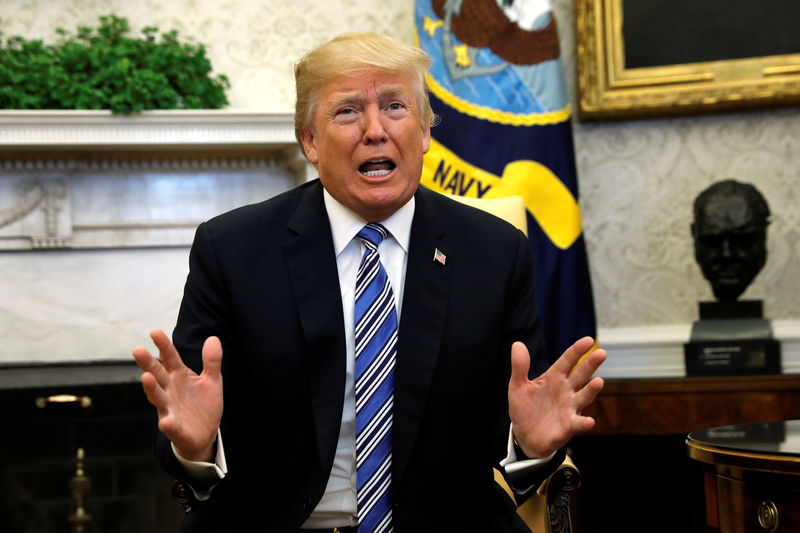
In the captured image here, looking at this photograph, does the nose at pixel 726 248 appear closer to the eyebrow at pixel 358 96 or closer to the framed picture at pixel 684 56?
the framed picture at pixel 684 56

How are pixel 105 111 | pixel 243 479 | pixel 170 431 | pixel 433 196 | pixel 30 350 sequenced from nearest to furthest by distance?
1. pixel 170 431
2. pixel 243 479
3. pixel 433 196
4. pixel 105 111
5. pixel 30 350

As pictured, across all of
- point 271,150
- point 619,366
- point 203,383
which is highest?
point 271,150

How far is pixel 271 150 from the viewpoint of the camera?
3.76 m

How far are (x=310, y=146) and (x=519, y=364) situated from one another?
69 centimetres

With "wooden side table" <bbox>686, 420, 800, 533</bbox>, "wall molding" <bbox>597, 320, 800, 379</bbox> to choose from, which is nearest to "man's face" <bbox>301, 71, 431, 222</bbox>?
"wooden side table" <bbox>686, 420, 800, 533</bbox>

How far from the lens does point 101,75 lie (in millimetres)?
3473

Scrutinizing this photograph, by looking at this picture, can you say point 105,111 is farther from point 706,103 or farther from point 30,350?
point 706,103

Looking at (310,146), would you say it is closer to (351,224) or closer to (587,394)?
(351,224)

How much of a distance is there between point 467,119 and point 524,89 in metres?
0.26

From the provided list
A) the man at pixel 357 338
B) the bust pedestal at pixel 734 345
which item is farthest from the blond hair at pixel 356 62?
the bust pedestal at pixel 734 345

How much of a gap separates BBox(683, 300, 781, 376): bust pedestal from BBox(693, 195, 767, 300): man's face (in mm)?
87

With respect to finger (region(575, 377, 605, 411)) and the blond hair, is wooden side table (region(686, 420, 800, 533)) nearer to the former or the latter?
finger (region(575, 377, 605, 411))

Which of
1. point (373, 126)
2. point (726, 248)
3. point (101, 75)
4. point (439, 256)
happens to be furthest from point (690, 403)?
point (101, 75)

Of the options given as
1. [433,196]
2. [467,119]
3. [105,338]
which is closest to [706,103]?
[467,119]
